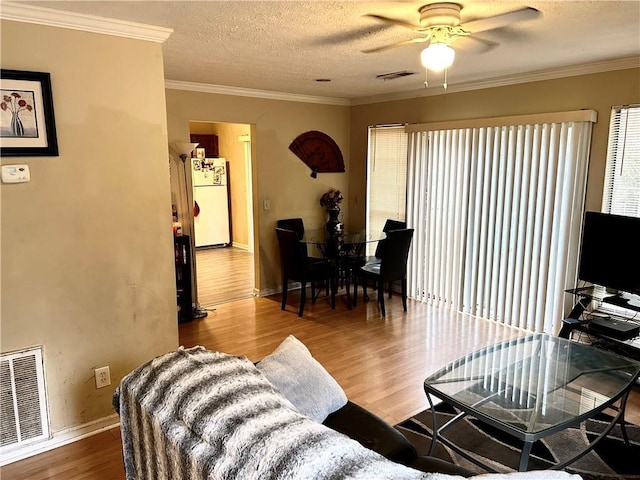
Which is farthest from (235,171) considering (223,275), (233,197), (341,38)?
(341,38)

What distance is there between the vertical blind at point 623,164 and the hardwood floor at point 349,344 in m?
1.40

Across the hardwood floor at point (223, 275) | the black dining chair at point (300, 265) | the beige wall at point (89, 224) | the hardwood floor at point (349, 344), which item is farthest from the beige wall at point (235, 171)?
the beige wall at point (89, 224)

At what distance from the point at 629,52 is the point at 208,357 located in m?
3.44

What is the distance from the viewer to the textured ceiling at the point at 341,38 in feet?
7.06

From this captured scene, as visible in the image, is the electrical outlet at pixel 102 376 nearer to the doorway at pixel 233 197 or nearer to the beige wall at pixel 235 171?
the doorway at pixel 233 197

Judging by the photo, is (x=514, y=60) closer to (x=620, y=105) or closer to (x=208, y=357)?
(x=620, y=105)

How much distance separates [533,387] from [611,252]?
1.34 meters

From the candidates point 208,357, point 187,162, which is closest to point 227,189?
point 187,162

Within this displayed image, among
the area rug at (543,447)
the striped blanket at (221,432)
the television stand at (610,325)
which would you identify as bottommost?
the area rug at (543,447)

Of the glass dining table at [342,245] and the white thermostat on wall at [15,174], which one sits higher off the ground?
the white thermostat on wall at [15,174]

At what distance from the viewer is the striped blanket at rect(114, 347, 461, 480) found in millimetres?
1137

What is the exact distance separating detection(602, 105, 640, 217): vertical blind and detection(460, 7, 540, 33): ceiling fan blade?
1644 millimetres

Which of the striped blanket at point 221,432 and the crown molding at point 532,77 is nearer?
the striped blanket at point 221,432

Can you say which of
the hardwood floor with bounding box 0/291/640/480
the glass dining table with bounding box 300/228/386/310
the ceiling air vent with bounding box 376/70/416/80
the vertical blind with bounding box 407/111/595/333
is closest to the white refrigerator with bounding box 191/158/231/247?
the hardwood floor with bounding box 0/291/640/480
